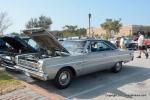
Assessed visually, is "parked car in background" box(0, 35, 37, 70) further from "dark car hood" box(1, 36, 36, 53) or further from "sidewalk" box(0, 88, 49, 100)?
"sidewalk" box(0, 88, 49, 100)

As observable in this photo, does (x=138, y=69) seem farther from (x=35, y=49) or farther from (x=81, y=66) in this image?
(x=35, y=49)

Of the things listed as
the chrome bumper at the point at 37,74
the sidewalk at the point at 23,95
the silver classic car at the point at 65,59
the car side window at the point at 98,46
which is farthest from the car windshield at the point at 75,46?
the sidewalk at the point at 23,95

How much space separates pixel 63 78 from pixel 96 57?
1711 mm

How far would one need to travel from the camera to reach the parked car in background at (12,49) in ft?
29.6

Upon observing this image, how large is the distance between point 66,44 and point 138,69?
3861mm

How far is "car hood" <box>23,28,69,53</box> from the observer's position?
768cm

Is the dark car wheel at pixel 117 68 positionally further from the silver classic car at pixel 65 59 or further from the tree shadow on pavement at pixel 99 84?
the tree shadow on pavement at pixel 99 84

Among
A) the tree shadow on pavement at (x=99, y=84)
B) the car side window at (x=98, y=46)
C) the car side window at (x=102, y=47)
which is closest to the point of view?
the tree shadow on pavement at (x=99, y=84)

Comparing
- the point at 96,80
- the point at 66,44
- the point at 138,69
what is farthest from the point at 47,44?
the point at 138,69

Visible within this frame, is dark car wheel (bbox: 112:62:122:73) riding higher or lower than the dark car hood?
lower

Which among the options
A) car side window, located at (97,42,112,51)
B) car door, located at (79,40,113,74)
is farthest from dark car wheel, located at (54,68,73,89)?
car side window, located at (97,42,112,51)

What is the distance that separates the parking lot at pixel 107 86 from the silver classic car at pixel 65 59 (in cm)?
37

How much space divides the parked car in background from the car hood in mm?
1106

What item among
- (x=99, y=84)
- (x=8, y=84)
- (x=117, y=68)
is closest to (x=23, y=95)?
(x=8, y=84)
